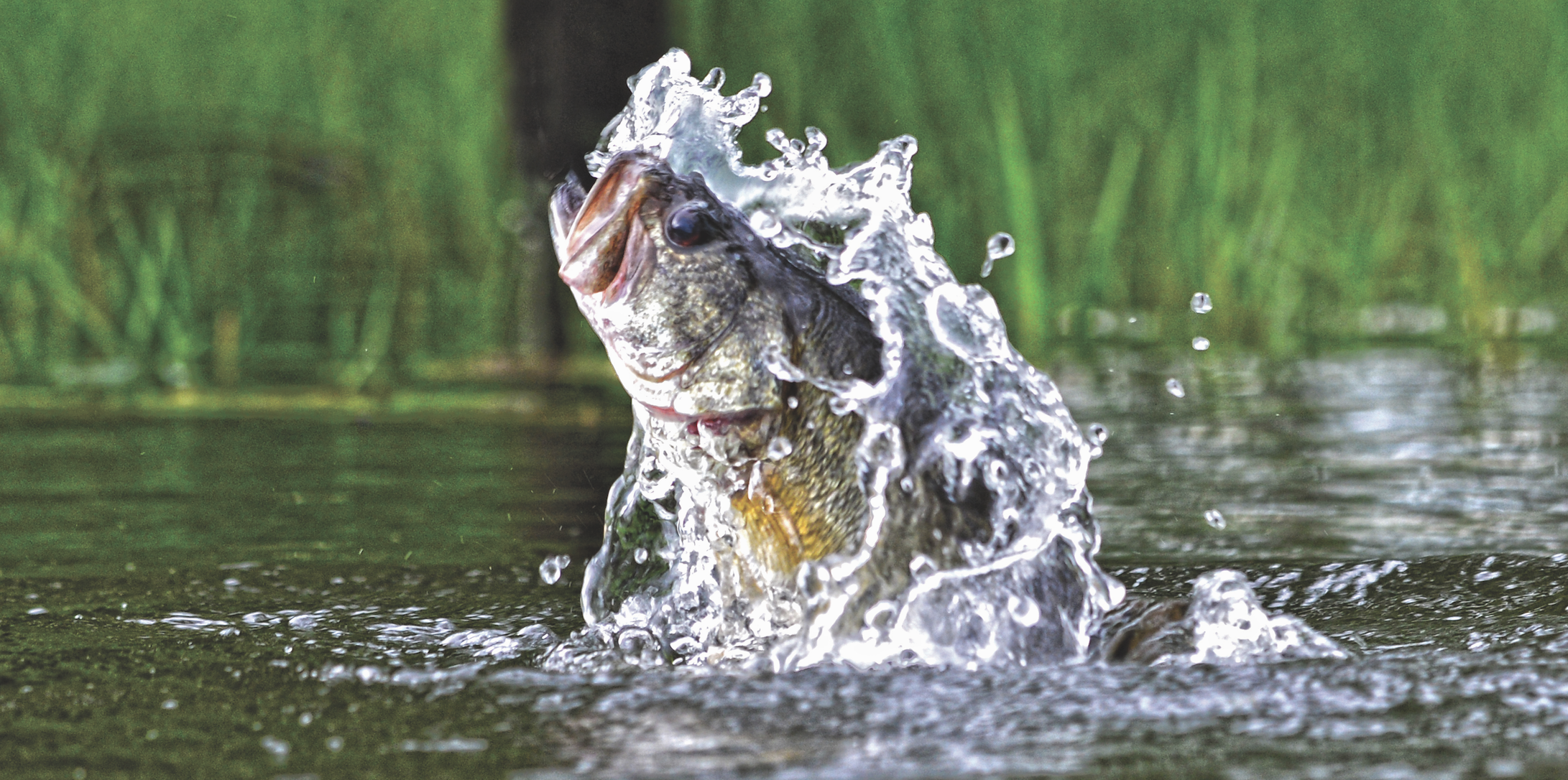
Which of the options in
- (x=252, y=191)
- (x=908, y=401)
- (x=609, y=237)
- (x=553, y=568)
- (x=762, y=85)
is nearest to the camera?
(x=609, y=237)

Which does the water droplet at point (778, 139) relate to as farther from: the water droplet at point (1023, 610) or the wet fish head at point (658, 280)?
the water droplet at point (1023, 610)

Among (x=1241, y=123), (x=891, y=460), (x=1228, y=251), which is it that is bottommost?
(x=891, y=460)

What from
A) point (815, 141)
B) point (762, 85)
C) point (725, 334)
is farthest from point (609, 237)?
point (762, 85)

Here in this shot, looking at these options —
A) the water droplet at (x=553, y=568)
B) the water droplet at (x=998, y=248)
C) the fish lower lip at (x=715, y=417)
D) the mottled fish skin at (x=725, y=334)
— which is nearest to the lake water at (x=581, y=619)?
the water droplet at (x=553, y=568)

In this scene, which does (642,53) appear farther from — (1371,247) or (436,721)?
(436,721)

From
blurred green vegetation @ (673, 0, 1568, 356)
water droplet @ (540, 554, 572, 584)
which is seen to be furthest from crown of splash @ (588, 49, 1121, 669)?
blurred green vegetation @ (673, 0, 1568, 356)

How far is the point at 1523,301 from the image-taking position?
25.4 ft

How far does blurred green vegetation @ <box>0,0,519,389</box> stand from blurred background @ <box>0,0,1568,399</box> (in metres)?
0.02

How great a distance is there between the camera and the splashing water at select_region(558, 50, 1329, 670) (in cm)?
289

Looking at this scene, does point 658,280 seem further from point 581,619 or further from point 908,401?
point 581,619

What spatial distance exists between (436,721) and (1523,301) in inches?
237

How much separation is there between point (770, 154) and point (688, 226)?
4.13 m

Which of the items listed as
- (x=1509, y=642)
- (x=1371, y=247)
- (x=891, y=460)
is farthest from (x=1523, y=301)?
(x=891, y=460)

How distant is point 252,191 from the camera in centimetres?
770
